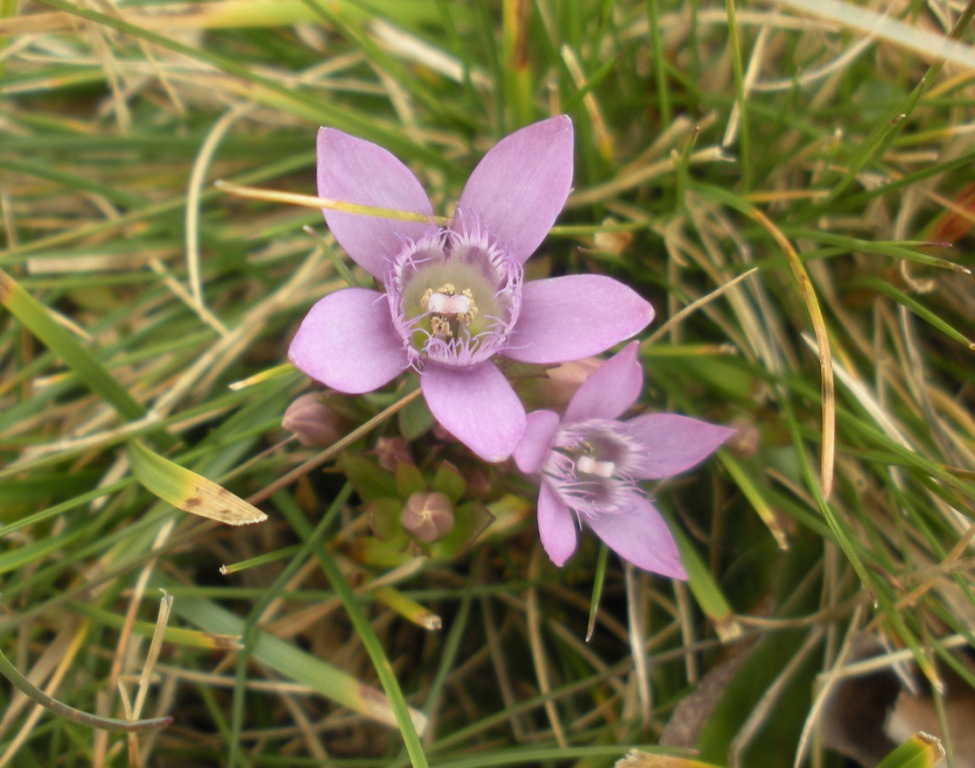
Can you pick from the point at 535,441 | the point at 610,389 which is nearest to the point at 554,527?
the point at 535,441

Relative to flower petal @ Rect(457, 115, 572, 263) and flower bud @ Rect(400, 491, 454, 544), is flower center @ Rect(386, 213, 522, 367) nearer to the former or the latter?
flower petal @ Rect(457, 115, 572, 263)

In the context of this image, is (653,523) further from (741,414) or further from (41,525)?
(41,525)

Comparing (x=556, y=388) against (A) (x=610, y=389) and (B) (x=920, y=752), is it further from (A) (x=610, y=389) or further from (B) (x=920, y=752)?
(B) (x=920, y=752)

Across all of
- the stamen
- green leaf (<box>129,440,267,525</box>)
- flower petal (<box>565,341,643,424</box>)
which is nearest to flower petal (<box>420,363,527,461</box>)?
flower petal (<box>565,341,643,424</box>)

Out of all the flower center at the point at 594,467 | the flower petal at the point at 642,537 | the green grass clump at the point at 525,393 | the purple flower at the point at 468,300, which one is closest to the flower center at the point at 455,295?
the purple flower at the point at 468,300

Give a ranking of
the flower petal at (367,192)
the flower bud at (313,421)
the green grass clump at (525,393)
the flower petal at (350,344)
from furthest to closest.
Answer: the green grass clump at (525,393), the flower bud at (313,421), the flower petal at (367,192), the flower petal at (350,344)

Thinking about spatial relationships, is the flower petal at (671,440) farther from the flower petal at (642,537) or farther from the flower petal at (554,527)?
the flower petal at (554,527)
